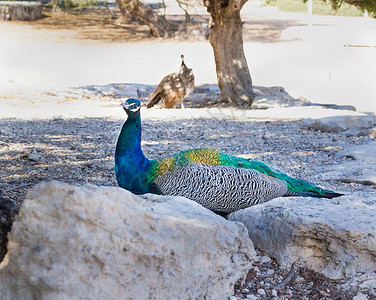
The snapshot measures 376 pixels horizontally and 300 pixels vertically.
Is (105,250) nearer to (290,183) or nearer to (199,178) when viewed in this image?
(199,178)

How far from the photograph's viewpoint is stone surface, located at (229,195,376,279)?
327cm

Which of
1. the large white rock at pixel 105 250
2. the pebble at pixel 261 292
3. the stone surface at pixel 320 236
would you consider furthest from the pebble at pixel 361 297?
the large white rock at pixel 105 250

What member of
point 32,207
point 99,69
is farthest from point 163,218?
point 99,69

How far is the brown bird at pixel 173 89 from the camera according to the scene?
11.8 meters

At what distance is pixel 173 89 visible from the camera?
11781mm

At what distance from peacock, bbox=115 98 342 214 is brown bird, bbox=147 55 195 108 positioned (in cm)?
746

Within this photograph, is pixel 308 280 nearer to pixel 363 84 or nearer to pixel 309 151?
pixel 309 151

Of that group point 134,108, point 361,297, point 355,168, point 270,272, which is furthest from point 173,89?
point 361,297

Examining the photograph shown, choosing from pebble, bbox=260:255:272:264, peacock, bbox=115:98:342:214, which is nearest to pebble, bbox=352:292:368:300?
pebble, bbox=260:255:272:264

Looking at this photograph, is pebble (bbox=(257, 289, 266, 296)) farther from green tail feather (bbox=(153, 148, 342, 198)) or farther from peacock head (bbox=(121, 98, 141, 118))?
peacock head (bbox=(121, 98, 141, 118))

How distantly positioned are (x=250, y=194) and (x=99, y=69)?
1563cm

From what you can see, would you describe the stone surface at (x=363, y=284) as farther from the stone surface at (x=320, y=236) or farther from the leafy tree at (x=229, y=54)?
the leafy tree at (x=229, y=54)

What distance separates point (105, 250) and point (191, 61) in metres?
19.0

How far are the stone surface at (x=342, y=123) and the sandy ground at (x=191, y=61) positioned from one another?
4.67 metres
